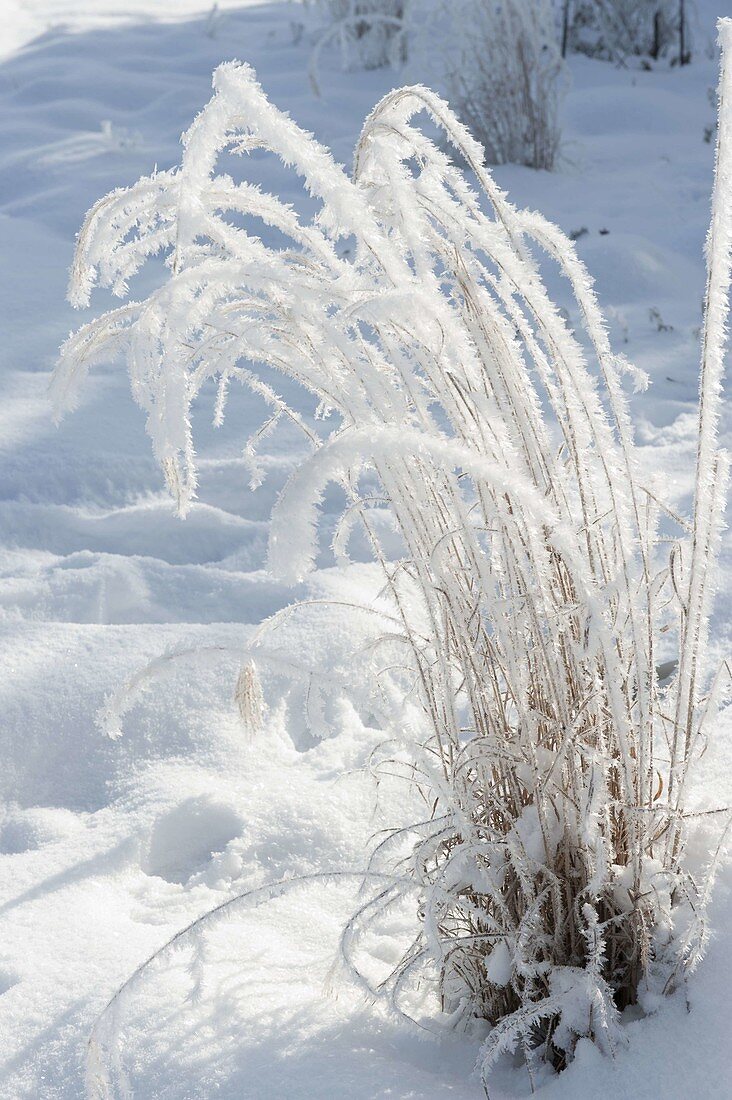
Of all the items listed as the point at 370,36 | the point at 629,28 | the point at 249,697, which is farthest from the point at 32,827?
the point at 629,28

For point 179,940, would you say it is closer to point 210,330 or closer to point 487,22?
point 210,330

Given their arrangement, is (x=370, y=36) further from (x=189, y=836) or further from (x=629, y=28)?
(x=189, y=836)

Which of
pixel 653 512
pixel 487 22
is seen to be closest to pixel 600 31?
pixel 487 22

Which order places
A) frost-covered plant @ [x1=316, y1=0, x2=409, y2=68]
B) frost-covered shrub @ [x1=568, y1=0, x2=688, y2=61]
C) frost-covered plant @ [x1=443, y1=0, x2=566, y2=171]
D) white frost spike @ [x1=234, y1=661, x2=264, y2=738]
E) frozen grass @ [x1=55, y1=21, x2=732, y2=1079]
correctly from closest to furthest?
frozen grass @ [x1=55, y1=21, x2=732, y2=1079] < white frost spike @ [x1=234, y1=661, x2=264, y2=738] < frost-covered plant @ [x1=443, y1=0, x2=566, y2=171] < frost-covered plant @ [x1=316, y1=0, x2=409, y2=68] < frost-covered shrub @ [x1=568, y1=0, x2=688, y2=61]

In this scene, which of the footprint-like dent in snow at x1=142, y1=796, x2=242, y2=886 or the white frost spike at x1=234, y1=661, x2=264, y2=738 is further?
the footprint-like dent in snow at x1=142, y1=796, x2=242, y2=886

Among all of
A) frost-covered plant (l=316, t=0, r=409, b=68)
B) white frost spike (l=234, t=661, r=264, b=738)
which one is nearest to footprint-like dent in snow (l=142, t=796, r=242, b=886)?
white frost spike (l=234, t=661, r=264, b=738)

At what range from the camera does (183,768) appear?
1.56 m

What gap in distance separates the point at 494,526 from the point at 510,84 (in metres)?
3.83

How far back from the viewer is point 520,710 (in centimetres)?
94

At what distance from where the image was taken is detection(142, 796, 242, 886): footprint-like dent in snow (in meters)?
1.41

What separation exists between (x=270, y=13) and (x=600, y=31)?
2.24m

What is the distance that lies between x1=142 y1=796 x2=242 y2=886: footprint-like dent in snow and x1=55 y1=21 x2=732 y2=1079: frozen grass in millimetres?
435

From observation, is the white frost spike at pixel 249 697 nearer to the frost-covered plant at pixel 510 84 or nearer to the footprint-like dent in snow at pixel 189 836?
the footprint-like dent in snow at pixel 189 836

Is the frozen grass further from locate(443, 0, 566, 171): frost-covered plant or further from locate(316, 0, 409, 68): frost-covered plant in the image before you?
locate(316, 0, 409, 68): frost-covered plant
